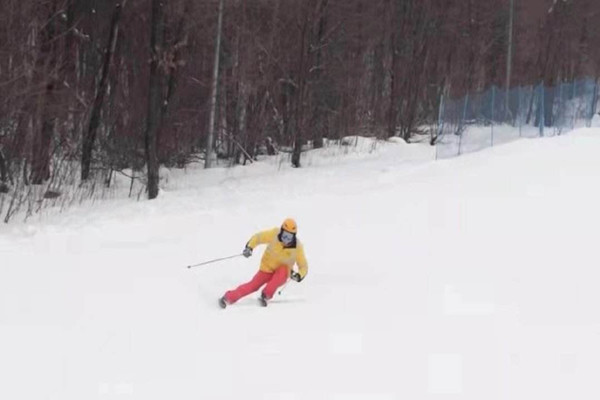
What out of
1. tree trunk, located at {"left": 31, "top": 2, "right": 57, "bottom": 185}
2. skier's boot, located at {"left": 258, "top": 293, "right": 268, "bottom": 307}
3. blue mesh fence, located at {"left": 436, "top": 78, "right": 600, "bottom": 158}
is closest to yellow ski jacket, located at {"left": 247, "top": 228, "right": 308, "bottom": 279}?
skier's boot, located at {"left": 258, "top": 293, "right": 268, "bottom": 307}

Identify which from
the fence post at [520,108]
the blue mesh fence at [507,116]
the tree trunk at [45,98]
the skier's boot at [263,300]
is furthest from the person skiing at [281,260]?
the fence post at [520,108]

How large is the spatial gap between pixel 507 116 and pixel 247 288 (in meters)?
19.7

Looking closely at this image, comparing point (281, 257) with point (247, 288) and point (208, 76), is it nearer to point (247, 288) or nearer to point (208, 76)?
point (247, 288)

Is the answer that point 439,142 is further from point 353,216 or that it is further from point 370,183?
point 353,216

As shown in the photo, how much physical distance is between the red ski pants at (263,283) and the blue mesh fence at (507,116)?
52.1 ft

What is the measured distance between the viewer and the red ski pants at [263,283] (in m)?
8.37

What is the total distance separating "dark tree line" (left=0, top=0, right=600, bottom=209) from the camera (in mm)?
15852

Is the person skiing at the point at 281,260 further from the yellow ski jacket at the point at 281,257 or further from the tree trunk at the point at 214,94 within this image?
the tree trunk at the point at 214,94

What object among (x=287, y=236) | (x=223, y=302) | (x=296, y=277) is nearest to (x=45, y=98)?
(x=287, y=236)

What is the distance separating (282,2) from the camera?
982 inches

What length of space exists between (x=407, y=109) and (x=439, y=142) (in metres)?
6.20

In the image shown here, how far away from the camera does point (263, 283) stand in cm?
877

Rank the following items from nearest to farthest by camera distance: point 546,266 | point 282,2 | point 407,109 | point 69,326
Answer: point 69,326
point 546,266
point 282,2
point 407,109

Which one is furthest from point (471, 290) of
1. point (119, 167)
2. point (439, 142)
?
point (439, 142)
